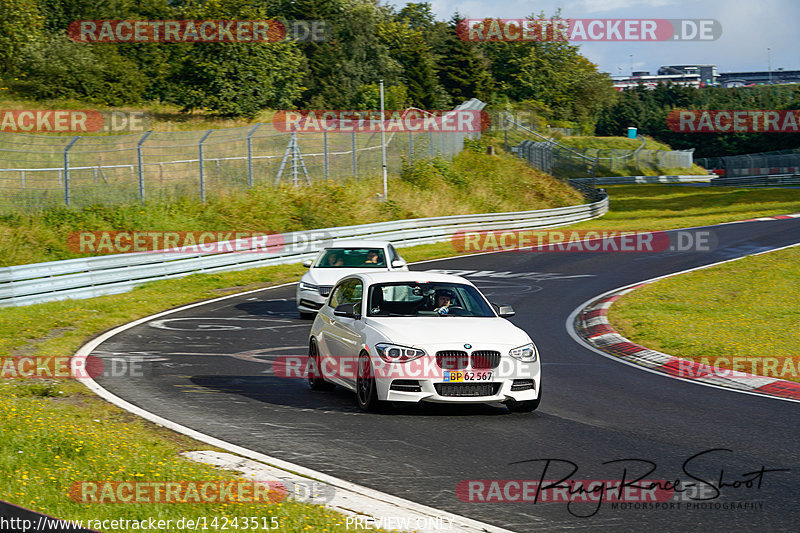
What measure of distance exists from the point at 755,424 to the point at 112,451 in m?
6.27

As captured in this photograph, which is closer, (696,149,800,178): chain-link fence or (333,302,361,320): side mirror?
(333,302,361,320): side mirror

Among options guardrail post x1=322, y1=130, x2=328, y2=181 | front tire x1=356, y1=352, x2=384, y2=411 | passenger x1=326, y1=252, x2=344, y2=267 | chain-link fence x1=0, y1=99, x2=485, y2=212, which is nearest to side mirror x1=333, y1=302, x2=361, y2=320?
front tire x1=356, y1=352, x2=384, y2=411

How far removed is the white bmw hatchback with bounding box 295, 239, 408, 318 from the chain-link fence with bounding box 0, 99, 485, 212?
11282 mm

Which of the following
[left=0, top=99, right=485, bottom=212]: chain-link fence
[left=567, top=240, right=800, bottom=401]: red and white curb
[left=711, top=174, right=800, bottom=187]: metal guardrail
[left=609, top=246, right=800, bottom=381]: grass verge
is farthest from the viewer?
[left=711, top=174, right=800, bottom=187]: metal guardrail

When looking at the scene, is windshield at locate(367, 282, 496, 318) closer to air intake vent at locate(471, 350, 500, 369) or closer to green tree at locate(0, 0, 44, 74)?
air intake vent at locate(471, 350, 500, 369)

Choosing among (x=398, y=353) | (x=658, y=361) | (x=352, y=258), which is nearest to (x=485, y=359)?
(x=398, y=353)

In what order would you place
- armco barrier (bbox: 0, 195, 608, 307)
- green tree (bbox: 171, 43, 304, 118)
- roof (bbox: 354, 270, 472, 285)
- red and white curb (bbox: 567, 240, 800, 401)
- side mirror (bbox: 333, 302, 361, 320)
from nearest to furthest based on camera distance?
side mirror (bbox: 333, 302, 361, 320)
roof (bbox: 354, 270, 472, 285)
red and white curb (bbox: 567, 240, 800, 401)
armco barrier (bbox: 0, 195, 608, 307)
green tree (bbox: 171, 43, 304, 118)

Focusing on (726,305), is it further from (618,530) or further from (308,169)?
(308,169)

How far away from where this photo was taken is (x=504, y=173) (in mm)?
55375

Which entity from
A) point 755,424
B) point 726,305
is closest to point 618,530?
point 755,424

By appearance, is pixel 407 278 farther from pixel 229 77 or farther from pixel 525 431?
pixel 229 77

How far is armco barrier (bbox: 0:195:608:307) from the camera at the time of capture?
2055 centimetres

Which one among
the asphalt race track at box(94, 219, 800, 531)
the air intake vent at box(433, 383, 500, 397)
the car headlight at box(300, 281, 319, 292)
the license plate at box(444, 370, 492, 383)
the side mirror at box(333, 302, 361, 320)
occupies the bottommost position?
the asphalt race track at box(94, 219, 800, 531)

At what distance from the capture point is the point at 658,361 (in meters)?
13.8
